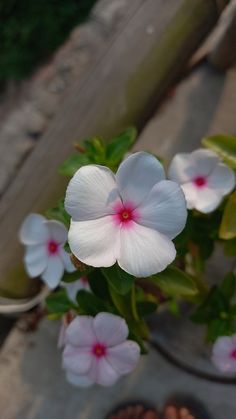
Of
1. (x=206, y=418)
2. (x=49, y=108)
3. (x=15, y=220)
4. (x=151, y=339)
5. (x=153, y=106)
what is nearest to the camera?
(x=206, y=418)

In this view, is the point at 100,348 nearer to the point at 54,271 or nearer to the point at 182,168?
the point at 54,271

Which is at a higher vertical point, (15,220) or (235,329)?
(235,329)

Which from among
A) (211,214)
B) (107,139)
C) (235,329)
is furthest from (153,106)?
(235,329)

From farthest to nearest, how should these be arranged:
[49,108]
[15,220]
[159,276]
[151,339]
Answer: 1. [49,108]
2. [15,220]
3. [151,339]
4. [159,276]

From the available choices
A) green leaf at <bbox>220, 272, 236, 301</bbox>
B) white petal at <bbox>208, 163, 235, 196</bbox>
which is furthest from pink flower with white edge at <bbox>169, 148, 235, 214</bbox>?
green leaf at <bbox>220, 272, 236, 301</bbox>

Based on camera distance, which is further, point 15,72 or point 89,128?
point 15,72

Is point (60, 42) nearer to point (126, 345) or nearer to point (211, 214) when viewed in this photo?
point (211, 214)

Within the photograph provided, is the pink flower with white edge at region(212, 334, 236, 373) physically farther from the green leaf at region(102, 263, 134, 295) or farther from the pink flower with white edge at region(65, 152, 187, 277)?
the pink flower with white edge at region(65, 152, 187, 277)
